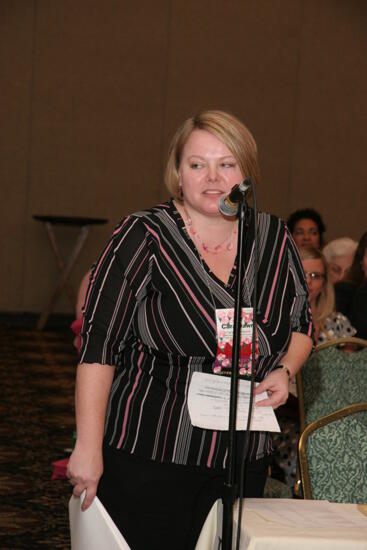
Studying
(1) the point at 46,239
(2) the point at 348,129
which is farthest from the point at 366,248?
(2) the point at 348,129

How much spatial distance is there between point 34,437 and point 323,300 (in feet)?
6.46

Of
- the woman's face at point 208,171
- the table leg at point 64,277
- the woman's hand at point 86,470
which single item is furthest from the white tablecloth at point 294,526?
the table leg at point 64,277

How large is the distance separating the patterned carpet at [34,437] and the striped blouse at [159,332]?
1722 mm

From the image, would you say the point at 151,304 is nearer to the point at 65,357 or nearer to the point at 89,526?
the point at 89,526

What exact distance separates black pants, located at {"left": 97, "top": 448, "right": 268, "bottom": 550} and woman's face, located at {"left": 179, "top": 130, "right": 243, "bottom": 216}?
66 cm

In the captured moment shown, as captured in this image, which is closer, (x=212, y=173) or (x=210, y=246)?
(x=212, y=173)

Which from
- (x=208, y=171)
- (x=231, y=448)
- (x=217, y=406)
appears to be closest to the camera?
(x=231, y=448)

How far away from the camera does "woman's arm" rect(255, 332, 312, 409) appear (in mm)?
2311

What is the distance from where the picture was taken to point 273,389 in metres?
2.32

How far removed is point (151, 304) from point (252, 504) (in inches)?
22.0

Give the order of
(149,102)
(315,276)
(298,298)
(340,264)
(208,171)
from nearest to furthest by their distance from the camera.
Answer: (208,171), (298,298), (315,276), (340,264), (149,102)

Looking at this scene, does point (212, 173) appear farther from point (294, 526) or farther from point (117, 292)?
point (294, 526)

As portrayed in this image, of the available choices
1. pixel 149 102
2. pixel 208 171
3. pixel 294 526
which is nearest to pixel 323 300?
pixel 208 171

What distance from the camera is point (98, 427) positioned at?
2.28 m
